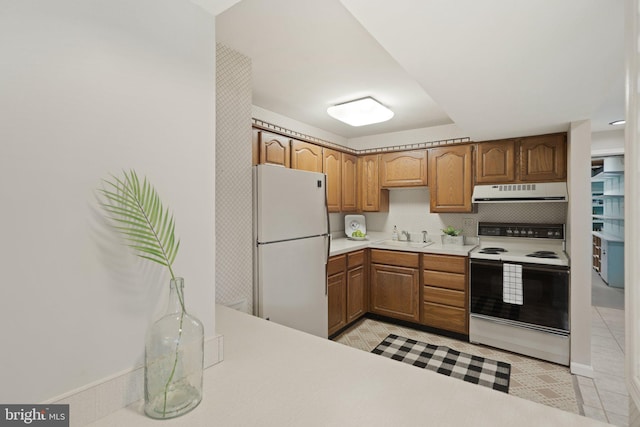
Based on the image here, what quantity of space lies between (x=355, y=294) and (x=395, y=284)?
0.47m

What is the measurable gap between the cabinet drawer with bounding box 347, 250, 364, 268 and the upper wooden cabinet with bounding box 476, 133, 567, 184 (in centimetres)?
148

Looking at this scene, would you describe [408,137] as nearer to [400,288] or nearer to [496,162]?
[496,162]

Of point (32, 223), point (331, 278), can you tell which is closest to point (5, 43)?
point (32, 223)

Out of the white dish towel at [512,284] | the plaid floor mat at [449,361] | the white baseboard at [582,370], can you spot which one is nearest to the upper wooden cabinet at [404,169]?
the white dish towel at [512,284]

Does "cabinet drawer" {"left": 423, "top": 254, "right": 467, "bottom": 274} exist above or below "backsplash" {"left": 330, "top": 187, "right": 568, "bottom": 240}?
below

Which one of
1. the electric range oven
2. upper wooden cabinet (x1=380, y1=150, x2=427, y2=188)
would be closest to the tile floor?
the electric range oven

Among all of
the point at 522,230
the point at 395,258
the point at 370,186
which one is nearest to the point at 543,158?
the point at 522,230

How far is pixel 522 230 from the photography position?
318cm

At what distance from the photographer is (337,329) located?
300cm

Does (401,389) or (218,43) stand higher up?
(218,43)

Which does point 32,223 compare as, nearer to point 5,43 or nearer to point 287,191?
point 5,43

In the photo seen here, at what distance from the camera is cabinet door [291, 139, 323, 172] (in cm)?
306

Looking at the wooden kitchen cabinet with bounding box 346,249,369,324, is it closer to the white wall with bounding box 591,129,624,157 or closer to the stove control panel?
the stove control panel

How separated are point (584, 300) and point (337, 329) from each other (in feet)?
6.89
